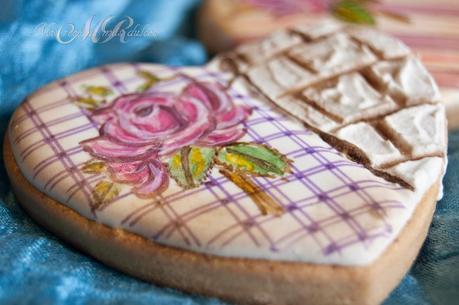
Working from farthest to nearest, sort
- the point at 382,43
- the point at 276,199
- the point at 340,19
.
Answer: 1. the point at 340,19
2. the point at 382,43
3. the point at 276,199

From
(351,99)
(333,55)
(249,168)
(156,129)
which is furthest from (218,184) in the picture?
(333,55)

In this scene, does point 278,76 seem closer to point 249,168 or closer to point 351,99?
point 351,99

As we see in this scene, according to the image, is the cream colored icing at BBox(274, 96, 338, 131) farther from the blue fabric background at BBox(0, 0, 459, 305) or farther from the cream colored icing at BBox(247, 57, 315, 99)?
the blue fabric background at BBox(0, 0, 459, 305)

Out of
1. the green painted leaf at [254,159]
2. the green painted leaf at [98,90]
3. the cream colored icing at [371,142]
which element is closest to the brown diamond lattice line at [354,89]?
the cream colored icing at [371,142]

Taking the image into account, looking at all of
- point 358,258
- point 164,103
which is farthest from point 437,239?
point 164,103

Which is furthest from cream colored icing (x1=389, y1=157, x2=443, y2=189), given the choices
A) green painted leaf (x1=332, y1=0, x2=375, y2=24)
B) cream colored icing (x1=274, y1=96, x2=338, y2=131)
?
green painted leaf (x1=332, y1=0, x2=375, y2=24)

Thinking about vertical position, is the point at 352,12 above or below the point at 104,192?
below
